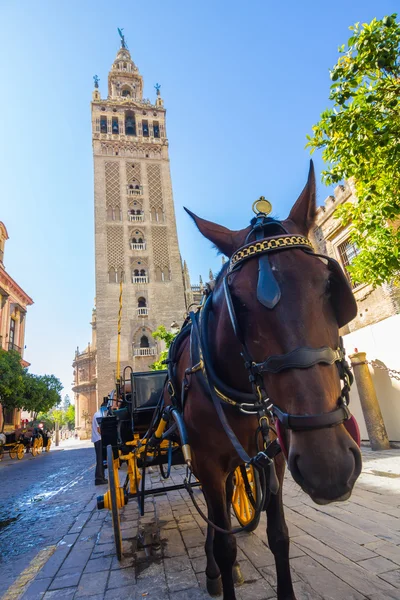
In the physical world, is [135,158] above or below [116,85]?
below

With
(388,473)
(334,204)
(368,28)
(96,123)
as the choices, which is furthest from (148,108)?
(388,473)

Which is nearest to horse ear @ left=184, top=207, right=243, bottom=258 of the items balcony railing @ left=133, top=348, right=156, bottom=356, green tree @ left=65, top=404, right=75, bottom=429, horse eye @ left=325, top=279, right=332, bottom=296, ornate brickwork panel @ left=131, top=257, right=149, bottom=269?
horse eye @ left=325, top=279, right=332, bottom=296

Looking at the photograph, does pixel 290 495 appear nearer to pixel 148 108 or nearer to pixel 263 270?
pixel 263 270

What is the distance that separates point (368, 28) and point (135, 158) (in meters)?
31.8

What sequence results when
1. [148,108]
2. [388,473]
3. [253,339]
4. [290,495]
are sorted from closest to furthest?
[253,339] → [290,495] → [388,473] → [148,108]

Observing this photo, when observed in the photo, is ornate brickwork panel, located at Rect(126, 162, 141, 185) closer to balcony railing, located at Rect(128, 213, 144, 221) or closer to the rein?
balcony railing, located at Rect(128, 213, 144, 221)

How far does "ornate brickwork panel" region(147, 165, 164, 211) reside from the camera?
105 ft

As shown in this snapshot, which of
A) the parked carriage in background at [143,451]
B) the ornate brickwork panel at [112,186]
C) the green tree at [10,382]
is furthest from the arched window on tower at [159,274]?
the parked carriage in background at [143,451]

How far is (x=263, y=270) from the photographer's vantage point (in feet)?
4.30

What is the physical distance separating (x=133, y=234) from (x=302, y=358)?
3075 centimetres

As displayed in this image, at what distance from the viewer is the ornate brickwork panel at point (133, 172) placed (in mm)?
32494

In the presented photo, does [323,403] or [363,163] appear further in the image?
[363,163]

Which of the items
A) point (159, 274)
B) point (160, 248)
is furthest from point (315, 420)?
point (160, 248)

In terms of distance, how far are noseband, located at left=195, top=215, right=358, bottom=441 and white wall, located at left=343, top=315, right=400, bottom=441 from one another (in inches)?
278
